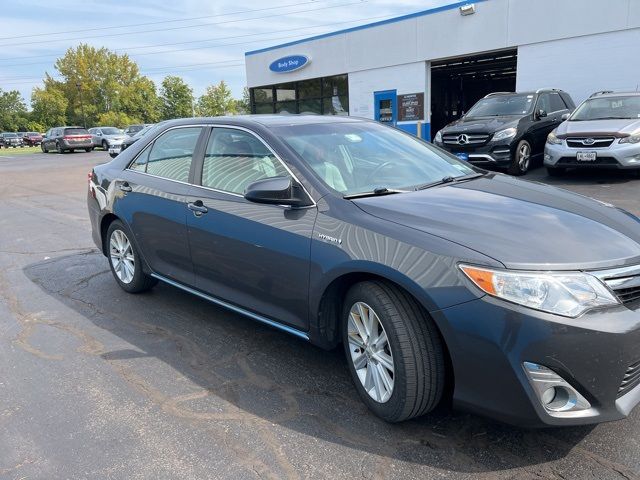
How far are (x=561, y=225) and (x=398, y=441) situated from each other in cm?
137

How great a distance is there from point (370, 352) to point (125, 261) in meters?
2.99

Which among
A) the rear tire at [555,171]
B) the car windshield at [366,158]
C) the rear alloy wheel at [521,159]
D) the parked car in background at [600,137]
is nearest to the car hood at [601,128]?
the parked car in background at [600,137]

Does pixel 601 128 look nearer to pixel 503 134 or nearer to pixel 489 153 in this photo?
pixel 503 134

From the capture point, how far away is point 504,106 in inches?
472

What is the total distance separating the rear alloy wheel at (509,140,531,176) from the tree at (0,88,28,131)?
320ft

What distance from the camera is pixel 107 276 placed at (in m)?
5.65

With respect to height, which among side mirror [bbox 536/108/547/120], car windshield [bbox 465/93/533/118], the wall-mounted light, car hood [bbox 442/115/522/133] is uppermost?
the wall-mounted light

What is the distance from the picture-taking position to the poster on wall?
2075 cm

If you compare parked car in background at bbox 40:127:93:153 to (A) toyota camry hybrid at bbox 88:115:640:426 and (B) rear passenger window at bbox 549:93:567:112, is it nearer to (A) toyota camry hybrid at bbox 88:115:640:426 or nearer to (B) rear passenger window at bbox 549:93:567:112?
(B) rear passenger window at bbox 549:93:567:112

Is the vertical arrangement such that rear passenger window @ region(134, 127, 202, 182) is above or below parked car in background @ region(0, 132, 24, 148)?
below

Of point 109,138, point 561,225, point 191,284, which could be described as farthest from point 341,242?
point 109,138

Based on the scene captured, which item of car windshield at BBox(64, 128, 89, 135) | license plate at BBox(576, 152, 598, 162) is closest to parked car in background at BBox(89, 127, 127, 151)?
car windshield at BBox(64, 128, 89, 135)

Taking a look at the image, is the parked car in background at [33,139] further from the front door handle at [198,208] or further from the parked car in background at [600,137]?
the front door handle at [198,208]

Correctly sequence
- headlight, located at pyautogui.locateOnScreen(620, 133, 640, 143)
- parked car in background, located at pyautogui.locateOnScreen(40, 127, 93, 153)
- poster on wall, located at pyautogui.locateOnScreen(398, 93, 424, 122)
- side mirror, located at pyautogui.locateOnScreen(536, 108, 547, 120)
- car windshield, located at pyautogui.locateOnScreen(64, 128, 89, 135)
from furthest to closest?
car windshield, located at pyautogui.locateOnScreen(64, 128, 89, 135) < parked car in background, located at pyautogui.locateOnScreen(40, 127, 93, 153) < poster on wall, located at pyautogui.locateOnScreen(398, 93, 424, 122) < side mirror, located at pyautogui.locateOnScreen(536, 108, 547, 120) < headlight, located at pyautogui.locateOnScreen(620, 133, 640, 143)
